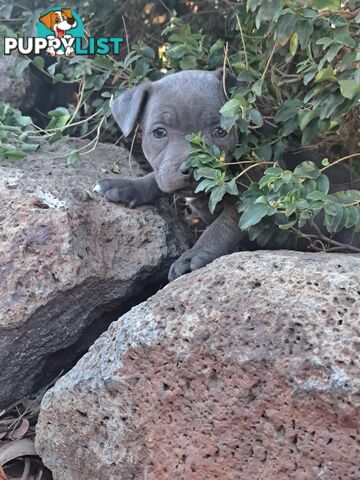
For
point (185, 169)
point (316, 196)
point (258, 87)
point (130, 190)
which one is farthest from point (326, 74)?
point (130, 190)

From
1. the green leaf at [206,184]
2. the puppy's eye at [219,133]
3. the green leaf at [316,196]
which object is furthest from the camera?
the puppy's eye at [219,133]

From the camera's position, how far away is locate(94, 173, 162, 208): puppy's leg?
3668 mm

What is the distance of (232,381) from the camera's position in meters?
2.29

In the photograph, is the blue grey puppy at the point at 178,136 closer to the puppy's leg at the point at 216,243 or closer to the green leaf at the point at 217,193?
the puppy's leg at the point at 216,243

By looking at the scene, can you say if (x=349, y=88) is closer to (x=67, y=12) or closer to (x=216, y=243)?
(x=216, y=243)

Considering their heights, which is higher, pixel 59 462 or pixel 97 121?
pixel 97 121

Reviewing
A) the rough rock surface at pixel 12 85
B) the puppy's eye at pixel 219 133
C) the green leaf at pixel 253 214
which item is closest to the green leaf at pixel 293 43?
the puppy's eye at pixel 219 133

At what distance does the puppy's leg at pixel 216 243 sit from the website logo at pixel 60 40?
1.63 meters

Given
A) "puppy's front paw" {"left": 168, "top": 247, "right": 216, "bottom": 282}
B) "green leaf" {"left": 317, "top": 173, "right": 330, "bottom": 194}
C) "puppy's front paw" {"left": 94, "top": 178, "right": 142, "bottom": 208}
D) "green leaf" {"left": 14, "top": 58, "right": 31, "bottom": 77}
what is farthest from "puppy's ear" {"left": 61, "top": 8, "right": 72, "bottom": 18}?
"green leaf" {"left": 317, "top": 173, "right": 330, "bottom": 194}

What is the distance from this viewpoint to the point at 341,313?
2.27m

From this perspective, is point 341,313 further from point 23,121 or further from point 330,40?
point 23,121

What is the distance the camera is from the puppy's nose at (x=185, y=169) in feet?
10.4

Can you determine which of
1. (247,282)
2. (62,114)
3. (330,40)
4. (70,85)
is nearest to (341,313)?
(247,282)

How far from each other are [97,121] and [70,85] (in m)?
0.71
